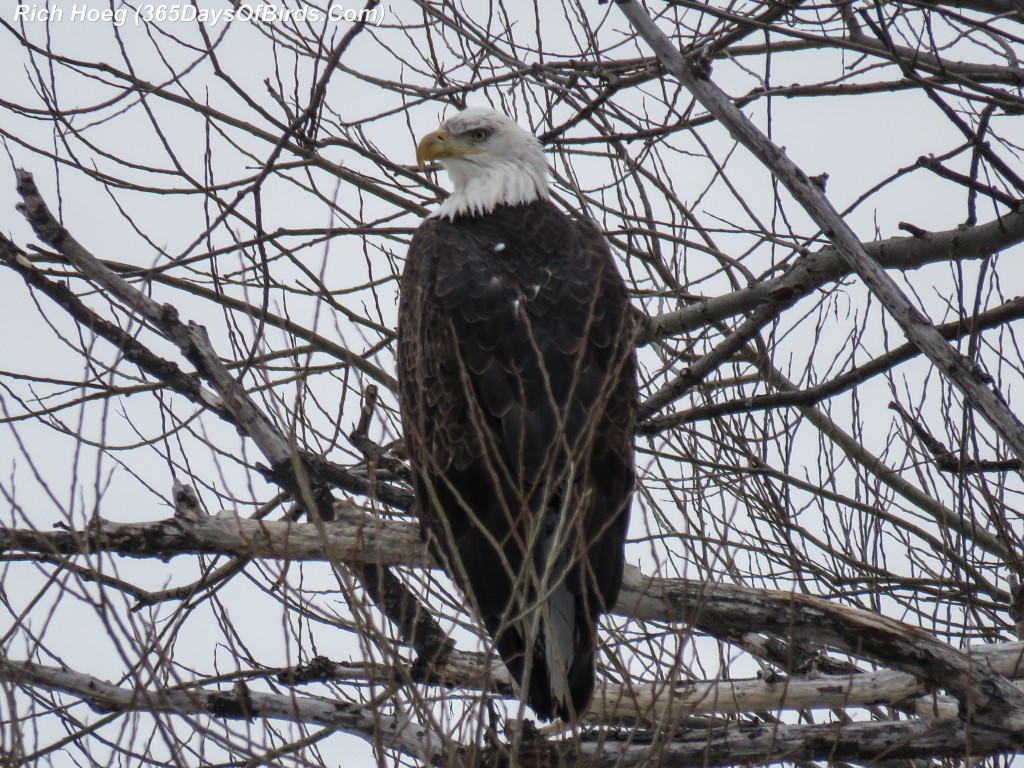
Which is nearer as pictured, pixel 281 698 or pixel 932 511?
pixel 281 698

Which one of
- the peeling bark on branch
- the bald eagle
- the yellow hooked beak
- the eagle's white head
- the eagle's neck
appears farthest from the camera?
the yellow hooked beak

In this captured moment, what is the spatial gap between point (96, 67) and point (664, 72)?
2353mm

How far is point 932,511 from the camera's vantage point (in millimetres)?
5566

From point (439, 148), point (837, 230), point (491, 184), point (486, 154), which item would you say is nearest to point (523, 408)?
point (837, 230)

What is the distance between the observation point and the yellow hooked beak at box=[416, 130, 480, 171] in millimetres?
5840

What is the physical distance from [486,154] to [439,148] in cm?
23

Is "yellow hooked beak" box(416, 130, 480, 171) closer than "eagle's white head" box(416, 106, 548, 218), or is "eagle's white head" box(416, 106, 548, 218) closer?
"eagle's white head" box(416, 106, 548, 218)

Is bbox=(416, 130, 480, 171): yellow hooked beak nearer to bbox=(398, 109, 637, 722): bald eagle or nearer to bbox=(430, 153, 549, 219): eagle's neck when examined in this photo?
bbox=(430, 153, 549, 219): eagle's neck

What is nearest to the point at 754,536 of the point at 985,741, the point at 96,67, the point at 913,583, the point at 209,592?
the point at 913,583

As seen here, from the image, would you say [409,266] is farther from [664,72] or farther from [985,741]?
[985,741]

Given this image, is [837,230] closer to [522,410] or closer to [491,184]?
[522,410]

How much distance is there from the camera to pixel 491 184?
222 inches

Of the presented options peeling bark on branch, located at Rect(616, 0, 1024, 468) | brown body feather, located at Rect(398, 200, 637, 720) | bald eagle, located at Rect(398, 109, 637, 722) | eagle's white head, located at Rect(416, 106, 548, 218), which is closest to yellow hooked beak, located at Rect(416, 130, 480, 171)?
eagle's white head, located at Rect(416, 106, 548, 218)

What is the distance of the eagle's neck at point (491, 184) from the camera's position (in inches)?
218
